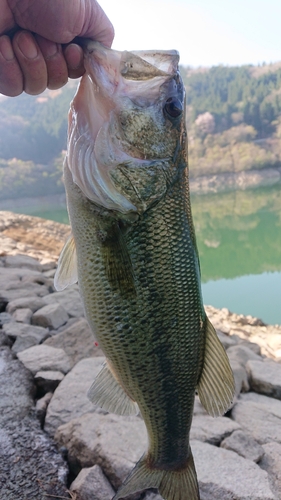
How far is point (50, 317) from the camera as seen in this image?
441cm

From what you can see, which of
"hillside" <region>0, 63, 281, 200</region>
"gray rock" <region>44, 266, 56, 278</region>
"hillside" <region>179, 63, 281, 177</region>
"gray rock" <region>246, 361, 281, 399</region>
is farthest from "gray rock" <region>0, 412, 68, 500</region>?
"hillside" <region>179, 63, 281, 177</region>

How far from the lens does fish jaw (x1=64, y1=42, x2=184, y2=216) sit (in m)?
1.45

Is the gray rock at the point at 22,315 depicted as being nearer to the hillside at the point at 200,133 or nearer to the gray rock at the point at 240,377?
the gray rock at the point at 240,377

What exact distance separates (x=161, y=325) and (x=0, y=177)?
3675 centimetres

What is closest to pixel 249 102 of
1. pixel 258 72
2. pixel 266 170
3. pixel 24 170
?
pixel 266 170

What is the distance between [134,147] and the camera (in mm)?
1525

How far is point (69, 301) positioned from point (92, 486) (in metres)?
3.10

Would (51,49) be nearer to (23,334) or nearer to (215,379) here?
(215,379)

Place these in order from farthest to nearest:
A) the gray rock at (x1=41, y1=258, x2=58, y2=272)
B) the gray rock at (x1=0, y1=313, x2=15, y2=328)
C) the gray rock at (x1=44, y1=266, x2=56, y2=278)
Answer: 1. the gray rock at (x1=41, y1=258, x2=58, y2=272)
2. the gray rock at (x1=44, y1=266, x2=56, y2=278)
3. the gray rock at (x1=0, y1=313, x2=15, y2=328)

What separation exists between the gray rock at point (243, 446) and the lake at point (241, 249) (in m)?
7.86

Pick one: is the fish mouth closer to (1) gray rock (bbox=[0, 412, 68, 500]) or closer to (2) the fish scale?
(2) the fish scale

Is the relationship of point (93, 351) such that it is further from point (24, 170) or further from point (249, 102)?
point (249, 102)

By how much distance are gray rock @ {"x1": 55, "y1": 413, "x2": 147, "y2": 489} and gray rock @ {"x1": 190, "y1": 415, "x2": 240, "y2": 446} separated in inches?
15.6

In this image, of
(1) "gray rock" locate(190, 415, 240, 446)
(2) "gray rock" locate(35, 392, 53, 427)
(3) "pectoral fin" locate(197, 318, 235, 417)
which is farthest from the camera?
(2) "gray rock" locate(35, 392, 53, 427)
